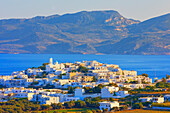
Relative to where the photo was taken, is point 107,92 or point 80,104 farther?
point 107,92

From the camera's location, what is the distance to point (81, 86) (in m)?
49.7

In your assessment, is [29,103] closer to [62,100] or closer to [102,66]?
[62,100]

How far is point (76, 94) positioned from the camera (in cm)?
4475

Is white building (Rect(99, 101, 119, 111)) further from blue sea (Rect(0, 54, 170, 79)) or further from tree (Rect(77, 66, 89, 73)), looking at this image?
blue sea (Rect(0, 54, 170, 79))

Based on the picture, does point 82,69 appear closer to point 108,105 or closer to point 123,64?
point 108,105

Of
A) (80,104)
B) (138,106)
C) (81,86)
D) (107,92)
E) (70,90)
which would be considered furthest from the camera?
(81,86)

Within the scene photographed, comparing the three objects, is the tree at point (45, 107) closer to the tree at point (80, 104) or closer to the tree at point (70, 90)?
the tree at point (80, 104)

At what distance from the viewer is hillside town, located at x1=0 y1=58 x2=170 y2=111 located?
137 ft

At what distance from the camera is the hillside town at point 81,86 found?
41875 mm

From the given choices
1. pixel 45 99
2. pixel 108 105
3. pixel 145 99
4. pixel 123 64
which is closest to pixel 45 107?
pixel 45 99

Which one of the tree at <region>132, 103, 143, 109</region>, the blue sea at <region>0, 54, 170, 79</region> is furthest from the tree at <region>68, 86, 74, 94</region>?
the blue sea at <region>0, 54, 170, 79</region>

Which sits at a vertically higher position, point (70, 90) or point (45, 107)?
point (70, 90)

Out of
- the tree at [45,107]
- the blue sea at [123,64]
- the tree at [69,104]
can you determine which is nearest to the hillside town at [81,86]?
the tree at [69,104]

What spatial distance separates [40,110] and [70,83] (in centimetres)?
1420
